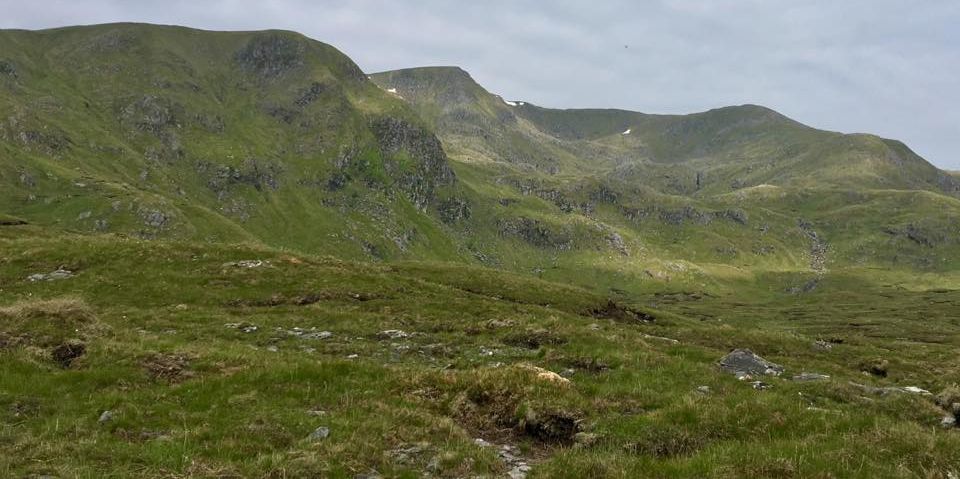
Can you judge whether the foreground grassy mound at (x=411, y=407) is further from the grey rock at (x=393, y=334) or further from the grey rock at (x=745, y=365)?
the grey rock at (x=745, y=365)

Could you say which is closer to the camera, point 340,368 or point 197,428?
point 197,428

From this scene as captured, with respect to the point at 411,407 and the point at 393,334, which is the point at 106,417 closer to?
the point at 411,407

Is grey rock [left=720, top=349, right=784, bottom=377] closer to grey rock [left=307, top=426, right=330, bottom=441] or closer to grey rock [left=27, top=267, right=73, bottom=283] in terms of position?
grey rock [left=307, top=426, right=330, bottom=441]

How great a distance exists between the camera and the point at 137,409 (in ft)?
48.4

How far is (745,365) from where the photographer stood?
26797 mm

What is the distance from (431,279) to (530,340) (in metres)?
36.6

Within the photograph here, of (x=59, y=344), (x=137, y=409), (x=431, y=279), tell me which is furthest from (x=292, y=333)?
(x=431, y=279)

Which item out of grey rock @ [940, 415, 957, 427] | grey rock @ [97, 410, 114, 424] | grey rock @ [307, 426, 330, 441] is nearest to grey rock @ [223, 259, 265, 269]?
grey rock @ [97, 410, 114, 424]

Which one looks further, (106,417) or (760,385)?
(760,385)

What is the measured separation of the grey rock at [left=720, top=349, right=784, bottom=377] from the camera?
25719 millimetres

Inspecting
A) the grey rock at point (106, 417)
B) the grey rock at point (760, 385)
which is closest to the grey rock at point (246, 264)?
the grey rock at point (106, 417)

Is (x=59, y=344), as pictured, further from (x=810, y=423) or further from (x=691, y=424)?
(x=810, y=423)

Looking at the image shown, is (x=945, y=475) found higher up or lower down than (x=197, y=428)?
higher up

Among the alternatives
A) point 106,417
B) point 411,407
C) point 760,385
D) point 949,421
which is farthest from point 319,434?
point 949,421
